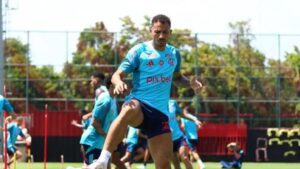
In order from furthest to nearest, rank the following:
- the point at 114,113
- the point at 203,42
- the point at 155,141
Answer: the point at 203,42 → the point at 114,113 → the point at 155,141

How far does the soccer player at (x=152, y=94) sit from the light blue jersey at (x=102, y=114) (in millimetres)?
3456

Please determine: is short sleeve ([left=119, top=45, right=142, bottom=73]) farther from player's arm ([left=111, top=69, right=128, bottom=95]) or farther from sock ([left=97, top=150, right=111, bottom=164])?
sock ([left=97, top=150, right=111, bottom=164])

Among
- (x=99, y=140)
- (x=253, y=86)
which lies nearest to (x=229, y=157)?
(x=253, y=86)

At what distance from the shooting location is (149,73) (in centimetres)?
1077

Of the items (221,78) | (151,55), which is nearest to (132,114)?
(151,55)

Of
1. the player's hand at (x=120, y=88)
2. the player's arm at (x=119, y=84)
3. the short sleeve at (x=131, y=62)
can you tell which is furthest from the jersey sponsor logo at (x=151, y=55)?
the player's hand at (x=120, y=88)

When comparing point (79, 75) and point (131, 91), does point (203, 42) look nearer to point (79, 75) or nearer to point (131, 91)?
point (79, 75)

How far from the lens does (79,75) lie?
4719 centimetres

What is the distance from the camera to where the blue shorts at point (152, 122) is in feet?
34.9

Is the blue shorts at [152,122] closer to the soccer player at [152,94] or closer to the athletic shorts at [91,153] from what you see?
the soccer player at [152,94]

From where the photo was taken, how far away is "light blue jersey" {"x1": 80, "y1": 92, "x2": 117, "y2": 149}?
14305 mm

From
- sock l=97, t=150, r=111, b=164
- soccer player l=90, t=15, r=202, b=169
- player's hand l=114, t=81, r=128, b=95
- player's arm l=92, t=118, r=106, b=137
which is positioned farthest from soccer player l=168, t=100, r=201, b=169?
player's hand l=114, t=81, r=128, b=95

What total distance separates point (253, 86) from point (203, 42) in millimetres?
3409

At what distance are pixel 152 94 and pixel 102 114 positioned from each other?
3703mm
